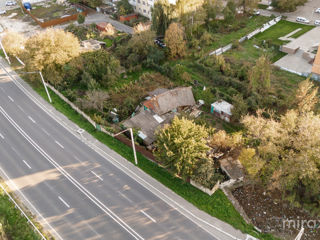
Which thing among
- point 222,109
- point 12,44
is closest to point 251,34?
point 222,109

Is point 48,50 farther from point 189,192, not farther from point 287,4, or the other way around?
point 287,4

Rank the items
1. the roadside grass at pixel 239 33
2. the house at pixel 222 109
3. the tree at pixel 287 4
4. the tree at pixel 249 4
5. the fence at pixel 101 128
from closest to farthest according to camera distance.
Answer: the fence at pixel 101 128
the house at pixel 222 109
the roadside grass at pixel 239 33
the tree at pixel 287 4
the tree at pixel 249 4

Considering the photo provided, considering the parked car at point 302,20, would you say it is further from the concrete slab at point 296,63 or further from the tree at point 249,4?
the concrete slab at point 296,63

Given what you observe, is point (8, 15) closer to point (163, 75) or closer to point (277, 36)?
point (163, 75)

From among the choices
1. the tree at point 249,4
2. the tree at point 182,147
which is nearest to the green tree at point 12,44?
the tree at point 182,147

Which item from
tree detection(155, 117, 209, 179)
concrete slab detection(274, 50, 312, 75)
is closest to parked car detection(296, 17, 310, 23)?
concrete slab detection(274, 50, 312, 75)

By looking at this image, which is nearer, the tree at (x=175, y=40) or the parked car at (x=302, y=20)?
the tree at (x=175, y=40)

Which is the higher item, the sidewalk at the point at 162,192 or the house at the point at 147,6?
the house at the point at 147,6

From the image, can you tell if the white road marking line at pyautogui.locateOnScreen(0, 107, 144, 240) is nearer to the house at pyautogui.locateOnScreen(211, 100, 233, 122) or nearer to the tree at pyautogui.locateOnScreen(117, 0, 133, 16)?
the house at pyautogui.locateOnScreen(211, 100, 233, 122)
